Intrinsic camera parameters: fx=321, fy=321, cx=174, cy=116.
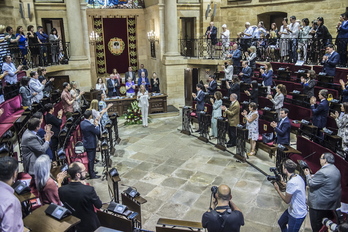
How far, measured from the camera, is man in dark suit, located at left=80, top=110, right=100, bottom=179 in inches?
295

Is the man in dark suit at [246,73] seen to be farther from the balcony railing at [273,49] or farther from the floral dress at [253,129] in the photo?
the floral dress at [253,129]

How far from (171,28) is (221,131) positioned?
7786 millimetres

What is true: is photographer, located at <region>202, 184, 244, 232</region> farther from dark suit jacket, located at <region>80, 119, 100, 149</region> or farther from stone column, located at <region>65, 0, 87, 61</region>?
stone column, located at <region>65, 0, 87, 61</region>

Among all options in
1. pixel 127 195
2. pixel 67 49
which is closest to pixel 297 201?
pixel 127 195

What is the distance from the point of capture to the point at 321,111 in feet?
25.6

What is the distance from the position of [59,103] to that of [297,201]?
846 cm

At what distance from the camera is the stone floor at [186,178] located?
6.48 meters

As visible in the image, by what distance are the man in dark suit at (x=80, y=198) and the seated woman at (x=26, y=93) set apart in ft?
18.0

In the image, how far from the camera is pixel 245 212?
21.2 ft

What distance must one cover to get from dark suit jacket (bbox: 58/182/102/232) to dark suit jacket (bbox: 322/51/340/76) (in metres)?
8.33

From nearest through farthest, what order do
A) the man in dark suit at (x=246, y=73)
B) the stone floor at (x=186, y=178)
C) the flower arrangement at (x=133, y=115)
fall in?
the stone floor at (x=186, y=178) < the man in dark suit at (x=246, y=73) < the flower arrangement at (x=133, y=115)

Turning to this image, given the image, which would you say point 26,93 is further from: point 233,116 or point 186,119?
point 233,116

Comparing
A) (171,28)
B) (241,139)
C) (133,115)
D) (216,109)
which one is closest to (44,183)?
(241,139)

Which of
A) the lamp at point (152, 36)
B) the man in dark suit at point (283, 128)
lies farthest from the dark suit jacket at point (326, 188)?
the lamp at point (152, 36)
